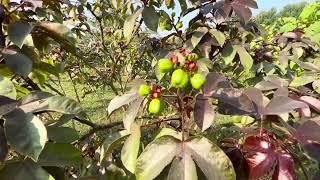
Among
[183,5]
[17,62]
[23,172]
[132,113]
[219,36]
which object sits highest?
[183,5]

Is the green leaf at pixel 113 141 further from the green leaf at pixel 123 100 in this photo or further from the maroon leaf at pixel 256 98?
the maroon leaf at pixel 256 98

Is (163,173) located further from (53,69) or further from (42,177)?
(53,69)

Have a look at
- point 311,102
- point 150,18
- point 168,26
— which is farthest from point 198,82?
point 168,26

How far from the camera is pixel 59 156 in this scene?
38.1 inches

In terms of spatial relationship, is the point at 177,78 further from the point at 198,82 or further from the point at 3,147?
the point at 3,147

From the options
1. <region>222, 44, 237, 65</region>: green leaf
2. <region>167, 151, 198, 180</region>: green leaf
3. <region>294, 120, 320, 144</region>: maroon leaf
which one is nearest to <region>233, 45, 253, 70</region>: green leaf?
<region>222, 44, 237, 65</region>: green leaf

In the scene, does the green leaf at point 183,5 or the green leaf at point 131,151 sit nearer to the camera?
the green leaf at point 131,151

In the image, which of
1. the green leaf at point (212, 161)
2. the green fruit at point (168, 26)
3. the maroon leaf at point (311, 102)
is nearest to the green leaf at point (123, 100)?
the green leaf at point (212, 161)

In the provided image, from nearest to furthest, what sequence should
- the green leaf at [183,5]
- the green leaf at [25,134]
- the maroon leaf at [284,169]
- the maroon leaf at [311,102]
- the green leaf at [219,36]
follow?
the green leaf at [25,134] → the maroon leaf at [284,169] → the maroon leaf at [311,102] → the green leaf at [219,36] → the green leaf at [183,5]

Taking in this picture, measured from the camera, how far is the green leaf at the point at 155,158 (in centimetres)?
93

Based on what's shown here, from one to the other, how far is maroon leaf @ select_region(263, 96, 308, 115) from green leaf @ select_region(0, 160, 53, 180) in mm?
544

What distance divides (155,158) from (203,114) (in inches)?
6.1

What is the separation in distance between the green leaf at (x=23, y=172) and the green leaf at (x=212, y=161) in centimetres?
32

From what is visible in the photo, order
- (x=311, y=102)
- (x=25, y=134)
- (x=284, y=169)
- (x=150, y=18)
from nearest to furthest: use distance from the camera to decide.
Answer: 1. (x=25, y=134)
2. (x=284, y=169)
3. (x=311, y=102)
4. (x=150, y=18)
